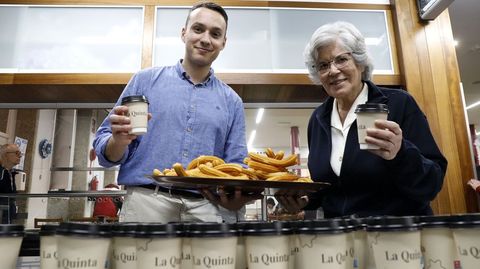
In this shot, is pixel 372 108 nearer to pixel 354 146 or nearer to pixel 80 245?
pixel 354 146

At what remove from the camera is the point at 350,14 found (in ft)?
9.38

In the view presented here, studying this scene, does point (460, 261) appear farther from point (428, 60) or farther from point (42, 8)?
point (42, 8)

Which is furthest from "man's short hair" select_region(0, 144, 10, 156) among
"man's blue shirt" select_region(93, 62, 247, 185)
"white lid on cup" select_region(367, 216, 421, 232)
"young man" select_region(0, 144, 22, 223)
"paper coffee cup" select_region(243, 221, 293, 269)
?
"white lid on cup" select_region(367, 216, 421, 232)

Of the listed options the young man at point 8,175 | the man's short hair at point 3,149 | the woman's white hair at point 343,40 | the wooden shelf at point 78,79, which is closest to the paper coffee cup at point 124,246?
the woman's white hair at point 343,40

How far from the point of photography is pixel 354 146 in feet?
4.38

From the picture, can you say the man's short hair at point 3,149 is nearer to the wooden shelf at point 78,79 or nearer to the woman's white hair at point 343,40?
the wooden shelf at point 78,79

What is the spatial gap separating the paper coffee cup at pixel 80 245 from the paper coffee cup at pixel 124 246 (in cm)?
4

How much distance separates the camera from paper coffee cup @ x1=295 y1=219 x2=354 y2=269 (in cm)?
67

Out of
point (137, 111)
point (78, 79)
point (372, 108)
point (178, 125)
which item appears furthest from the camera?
point (78, 79)

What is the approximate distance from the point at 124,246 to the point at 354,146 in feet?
2.96

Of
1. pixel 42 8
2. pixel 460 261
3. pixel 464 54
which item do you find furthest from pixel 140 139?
pixel 464 54

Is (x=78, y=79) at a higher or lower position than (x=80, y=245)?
higher

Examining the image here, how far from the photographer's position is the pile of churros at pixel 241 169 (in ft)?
3.77

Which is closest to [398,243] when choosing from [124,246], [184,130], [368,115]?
[368,115]
